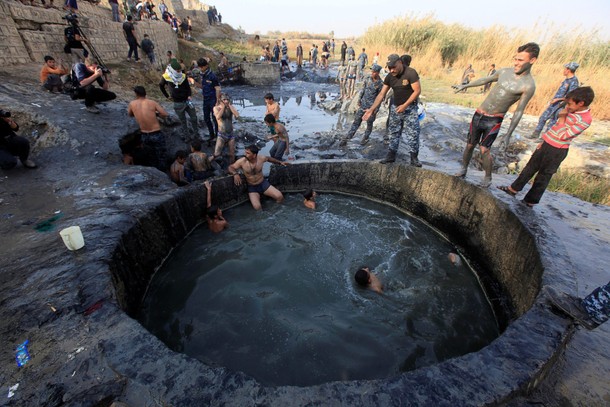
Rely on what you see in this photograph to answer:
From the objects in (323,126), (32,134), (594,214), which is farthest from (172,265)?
(323,126)

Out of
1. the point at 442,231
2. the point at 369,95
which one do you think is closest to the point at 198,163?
the point at 369,95

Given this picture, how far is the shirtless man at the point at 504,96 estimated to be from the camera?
390cm

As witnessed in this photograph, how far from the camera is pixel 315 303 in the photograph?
3.90 meters

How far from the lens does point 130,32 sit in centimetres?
1183

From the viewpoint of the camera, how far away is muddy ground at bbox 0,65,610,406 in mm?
2193

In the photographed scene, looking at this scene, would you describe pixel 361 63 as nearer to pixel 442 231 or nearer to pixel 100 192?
pixel 442 231

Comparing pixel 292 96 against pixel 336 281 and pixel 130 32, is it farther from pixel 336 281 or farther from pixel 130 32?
pixel 336 281

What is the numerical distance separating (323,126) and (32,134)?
8428 millimetres

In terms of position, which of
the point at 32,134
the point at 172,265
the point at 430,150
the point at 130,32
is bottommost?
the point at 172,265

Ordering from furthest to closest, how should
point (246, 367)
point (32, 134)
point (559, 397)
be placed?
point (32, 134) → point (246, 367) → point (559, 397)

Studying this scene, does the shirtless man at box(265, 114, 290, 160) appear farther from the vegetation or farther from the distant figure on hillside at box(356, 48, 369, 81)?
the distant figure on hillside at box(356, 48, 369, 81)

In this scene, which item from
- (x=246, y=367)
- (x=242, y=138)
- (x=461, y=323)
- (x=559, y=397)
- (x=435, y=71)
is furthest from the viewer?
(x=435, y=71)

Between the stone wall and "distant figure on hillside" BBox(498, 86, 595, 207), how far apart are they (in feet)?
39.0

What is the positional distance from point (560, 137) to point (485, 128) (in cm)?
97
